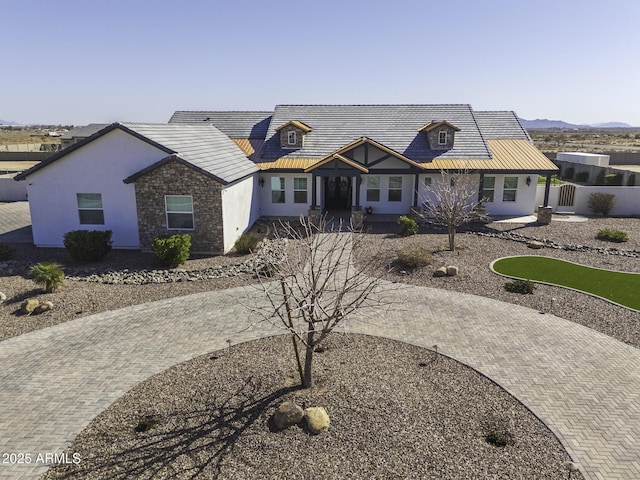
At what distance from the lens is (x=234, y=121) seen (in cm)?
3241

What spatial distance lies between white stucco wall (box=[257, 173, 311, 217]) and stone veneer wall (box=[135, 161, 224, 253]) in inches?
303

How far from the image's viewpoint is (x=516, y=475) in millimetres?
7305

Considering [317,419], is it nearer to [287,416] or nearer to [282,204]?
[287,416]

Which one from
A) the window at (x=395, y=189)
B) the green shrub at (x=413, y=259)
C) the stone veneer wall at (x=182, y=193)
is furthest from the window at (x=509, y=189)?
the stone veneer wall at (x=182, y=193)

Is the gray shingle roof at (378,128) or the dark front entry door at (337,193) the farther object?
the dark front entry door at (337,193)

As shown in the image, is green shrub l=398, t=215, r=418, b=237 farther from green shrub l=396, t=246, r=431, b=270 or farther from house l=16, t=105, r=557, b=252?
green shrub l=396, t=246, r=431, b=270

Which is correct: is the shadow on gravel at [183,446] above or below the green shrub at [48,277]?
below

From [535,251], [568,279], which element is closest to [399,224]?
[535,251]

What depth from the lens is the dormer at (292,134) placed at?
28027 millimetres

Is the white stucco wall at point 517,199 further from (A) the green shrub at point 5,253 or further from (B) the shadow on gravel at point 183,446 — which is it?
(A) the green shrub at point 5,253

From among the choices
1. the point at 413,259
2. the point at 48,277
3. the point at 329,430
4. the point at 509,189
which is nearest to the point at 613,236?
the point at 509,189

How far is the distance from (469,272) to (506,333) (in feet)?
17.0

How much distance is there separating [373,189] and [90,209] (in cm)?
1527

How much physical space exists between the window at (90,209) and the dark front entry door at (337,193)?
13702 mm
